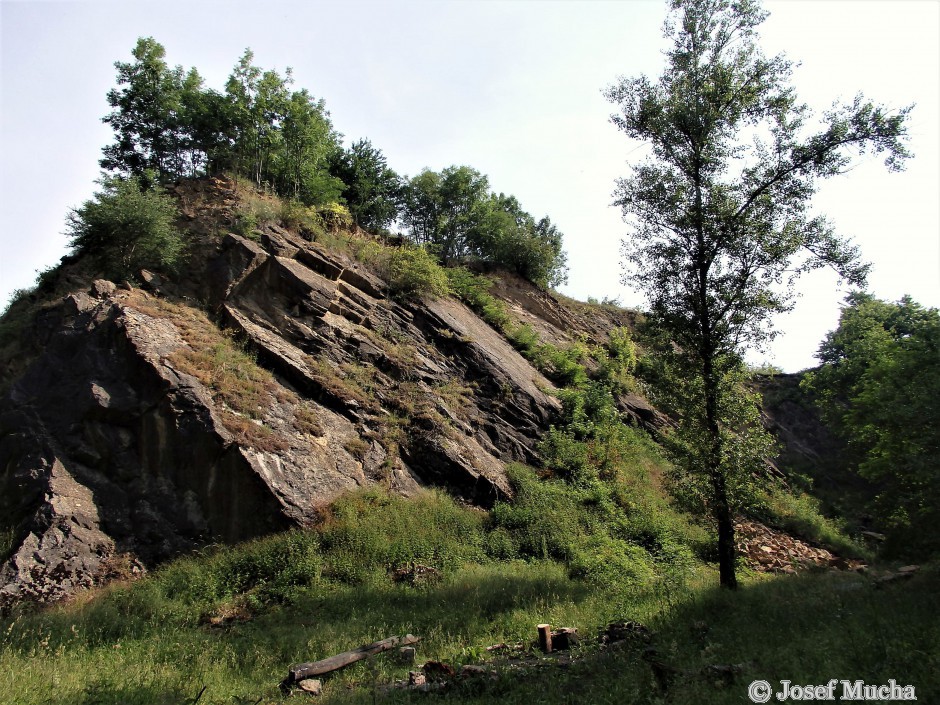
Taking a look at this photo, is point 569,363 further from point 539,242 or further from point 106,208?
point 106,208

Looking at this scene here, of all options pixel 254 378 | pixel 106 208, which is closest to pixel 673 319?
pixel 254 378

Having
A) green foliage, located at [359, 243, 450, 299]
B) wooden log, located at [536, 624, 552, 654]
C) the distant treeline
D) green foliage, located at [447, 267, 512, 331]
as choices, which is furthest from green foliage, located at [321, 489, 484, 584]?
the distant treeline

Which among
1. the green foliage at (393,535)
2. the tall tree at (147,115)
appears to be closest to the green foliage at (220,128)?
the tall tree at (147,115)

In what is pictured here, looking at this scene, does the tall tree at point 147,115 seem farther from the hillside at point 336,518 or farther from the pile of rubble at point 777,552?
the pile of rubble at point 777,552

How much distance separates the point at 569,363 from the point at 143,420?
1414cm

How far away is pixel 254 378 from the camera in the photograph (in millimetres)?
12375

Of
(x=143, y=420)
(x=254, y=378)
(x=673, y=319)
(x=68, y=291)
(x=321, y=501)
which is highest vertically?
(x=68, y=291)

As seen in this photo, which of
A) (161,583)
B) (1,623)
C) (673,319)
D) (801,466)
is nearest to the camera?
(1,623)

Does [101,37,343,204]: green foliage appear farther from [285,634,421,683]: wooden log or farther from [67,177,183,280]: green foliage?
A: [285,634,421,683]: wooden log

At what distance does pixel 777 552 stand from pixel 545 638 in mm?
10881

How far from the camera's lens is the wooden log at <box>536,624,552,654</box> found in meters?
7.67

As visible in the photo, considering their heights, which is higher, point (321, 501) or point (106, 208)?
point (106, 208)

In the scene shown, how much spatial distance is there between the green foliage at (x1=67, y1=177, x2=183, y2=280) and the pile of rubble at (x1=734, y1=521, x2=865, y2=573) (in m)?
17.4

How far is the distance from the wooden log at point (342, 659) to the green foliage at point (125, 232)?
1186 cm
